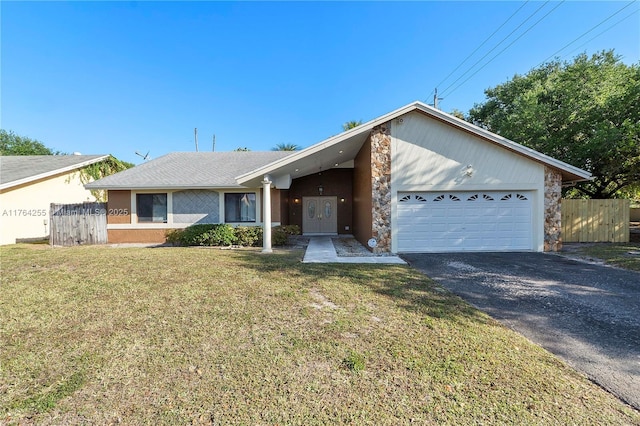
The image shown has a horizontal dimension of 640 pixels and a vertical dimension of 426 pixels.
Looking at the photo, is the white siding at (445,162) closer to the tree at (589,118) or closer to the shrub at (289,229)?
the shrub at (289,229)

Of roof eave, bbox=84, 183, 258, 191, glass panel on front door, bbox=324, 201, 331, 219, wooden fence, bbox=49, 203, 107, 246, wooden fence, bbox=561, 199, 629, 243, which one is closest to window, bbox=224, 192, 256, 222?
roof eave, bbox=84, 183, 258, 191

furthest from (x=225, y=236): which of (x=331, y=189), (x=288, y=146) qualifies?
(x=288, y=146)

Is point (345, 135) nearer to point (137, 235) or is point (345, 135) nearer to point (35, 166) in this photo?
point (137, 235)

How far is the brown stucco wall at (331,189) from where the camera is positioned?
15.7m

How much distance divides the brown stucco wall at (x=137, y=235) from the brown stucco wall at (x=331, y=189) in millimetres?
6458

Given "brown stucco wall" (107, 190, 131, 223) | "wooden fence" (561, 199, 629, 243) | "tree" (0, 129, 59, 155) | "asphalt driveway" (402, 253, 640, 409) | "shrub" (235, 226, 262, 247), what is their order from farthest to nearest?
"tree" (0, 129, 59, 155) < "brown stucco wall" (107, 190, 131, 223) < "wooden fence" (561, 199, 629, 243) < "shrub" (235, 226, 262, 247) < "asphalt driveway" (402, 253, 640, 409)

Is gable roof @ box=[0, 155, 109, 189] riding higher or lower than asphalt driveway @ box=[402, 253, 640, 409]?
higher

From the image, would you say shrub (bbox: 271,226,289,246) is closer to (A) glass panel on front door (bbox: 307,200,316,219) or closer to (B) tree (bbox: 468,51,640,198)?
(A) glass panel on front door (bbox: 307,200,316,219)

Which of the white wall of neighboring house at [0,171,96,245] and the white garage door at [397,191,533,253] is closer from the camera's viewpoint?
the white garage door at [397,191,533,253]

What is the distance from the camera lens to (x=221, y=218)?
12.5 metres

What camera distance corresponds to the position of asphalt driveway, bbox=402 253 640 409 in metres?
2.99

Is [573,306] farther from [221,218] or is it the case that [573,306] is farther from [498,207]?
[221,218]

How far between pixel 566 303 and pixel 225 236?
10469 mm

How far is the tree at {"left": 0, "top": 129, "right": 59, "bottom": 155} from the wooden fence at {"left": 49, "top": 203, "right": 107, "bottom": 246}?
32859 millimetres
